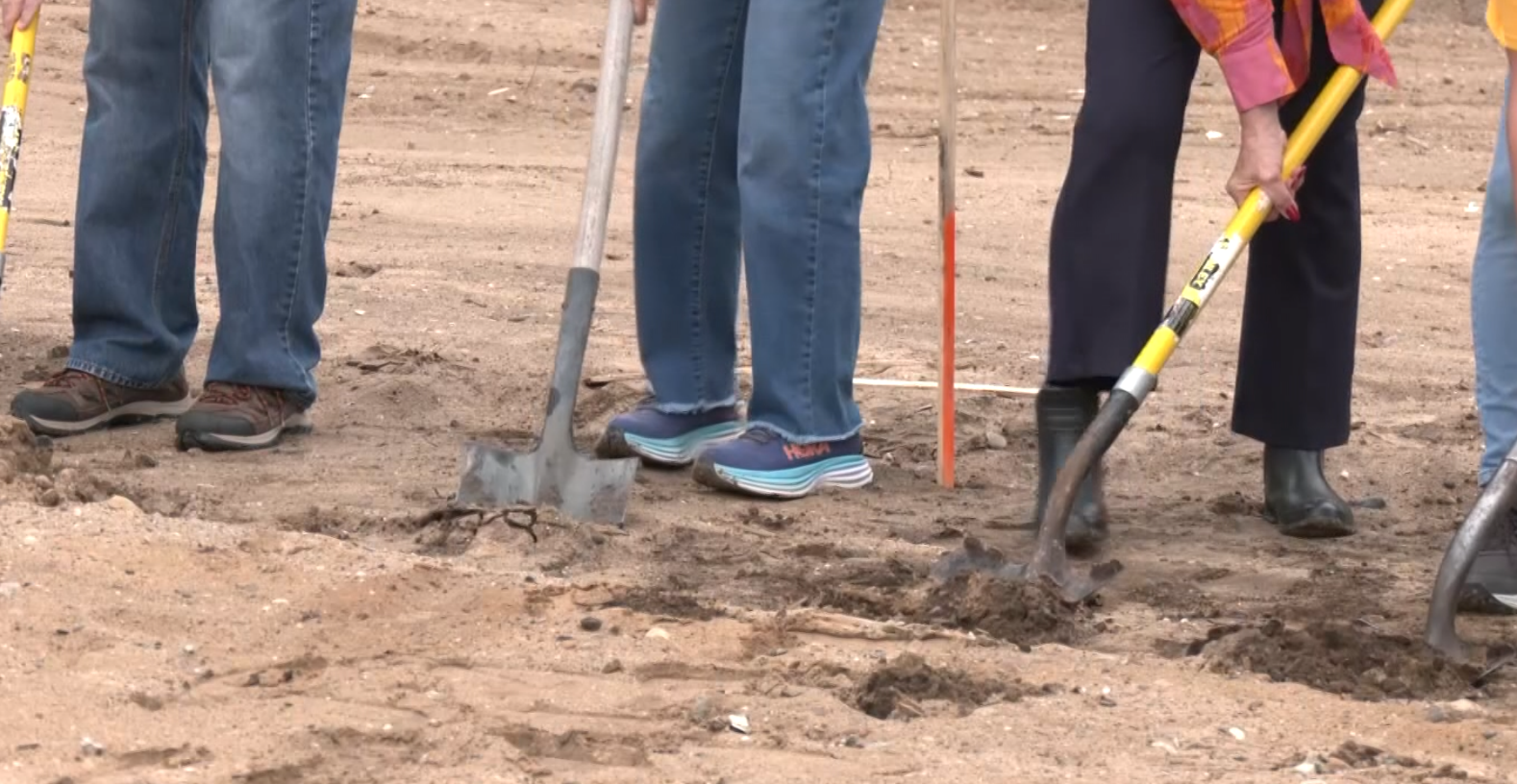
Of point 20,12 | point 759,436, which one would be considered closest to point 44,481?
point 20,12

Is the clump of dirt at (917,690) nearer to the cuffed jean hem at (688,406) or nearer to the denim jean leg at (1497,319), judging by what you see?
the denim jean leg at (1497,319)

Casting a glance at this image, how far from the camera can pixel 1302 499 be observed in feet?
13.5

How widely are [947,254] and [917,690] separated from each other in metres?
1.57

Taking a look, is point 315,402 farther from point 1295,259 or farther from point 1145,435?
point 1295,259

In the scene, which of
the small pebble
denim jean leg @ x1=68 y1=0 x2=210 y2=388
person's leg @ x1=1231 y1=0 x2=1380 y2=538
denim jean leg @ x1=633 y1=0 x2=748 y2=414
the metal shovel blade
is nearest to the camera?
the metal shovel blade

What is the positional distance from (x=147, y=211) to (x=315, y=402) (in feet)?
1.78

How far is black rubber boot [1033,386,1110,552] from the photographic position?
12.6ft

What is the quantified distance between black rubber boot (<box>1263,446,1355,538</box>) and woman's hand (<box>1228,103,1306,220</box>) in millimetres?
623

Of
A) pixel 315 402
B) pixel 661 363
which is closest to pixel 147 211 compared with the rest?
pixel 315 402

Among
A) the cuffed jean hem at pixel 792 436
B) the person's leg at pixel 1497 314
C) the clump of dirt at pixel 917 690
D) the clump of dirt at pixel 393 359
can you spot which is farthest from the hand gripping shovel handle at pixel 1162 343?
the clump of dirt at pixel 393 359

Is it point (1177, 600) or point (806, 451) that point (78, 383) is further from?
point (1177, 600)

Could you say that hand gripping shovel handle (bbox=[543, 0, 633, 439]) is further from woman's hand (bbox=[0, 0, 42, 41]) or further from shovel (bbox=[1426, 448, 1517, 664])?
shovel (bbox=[1426, 448, 1517, 664])

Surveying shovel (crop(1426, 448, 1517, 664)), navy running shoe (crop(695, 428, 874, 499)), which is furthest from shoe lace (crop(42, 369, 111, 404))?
shovel (crop(1426, 448, 1517, 664))

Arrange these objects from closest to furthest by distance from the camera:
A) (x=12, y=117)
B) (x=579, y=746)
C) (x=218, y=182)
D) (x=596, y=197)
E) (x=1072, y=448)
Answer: (x=579, y=746), (x=1072, y=448), (x=596, y=197), (x=12, y=117), (x=218, y=182)
